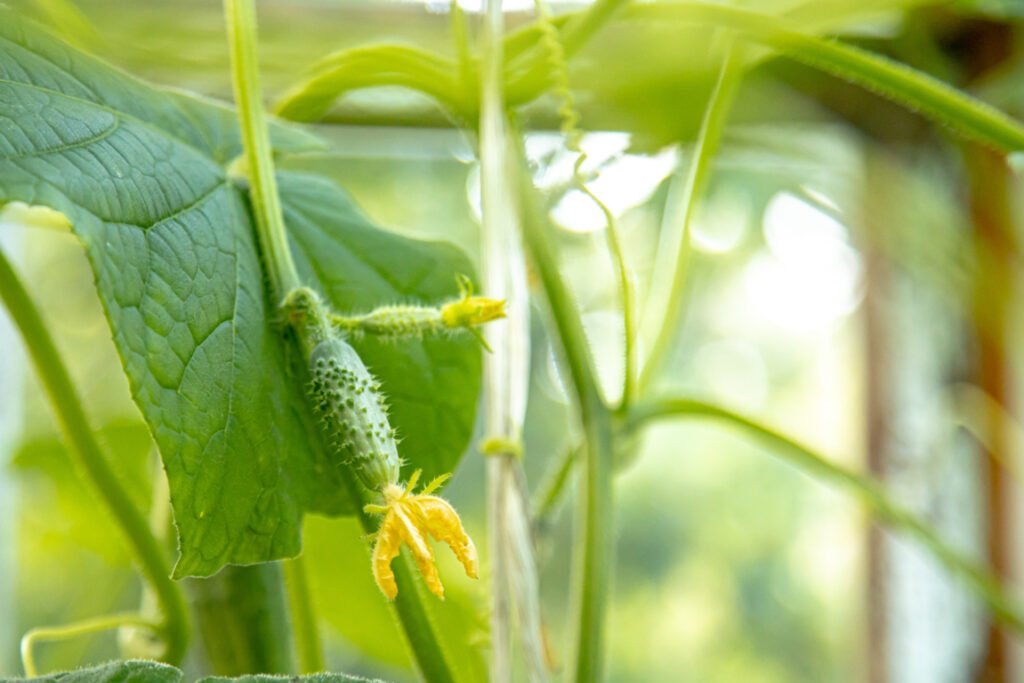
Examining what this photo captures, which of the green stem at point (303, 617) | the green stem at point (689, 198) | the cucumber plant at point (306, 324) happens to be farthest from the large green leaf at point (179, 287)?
the green stem at point (689, 198)

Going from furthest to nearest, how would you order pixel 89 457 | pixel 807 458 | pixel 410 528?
pixel 807 458 → pixel 89 457 → pixel 410 528

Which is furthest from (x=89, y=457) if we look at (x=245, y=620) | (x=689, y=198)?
(x=689, y=198)

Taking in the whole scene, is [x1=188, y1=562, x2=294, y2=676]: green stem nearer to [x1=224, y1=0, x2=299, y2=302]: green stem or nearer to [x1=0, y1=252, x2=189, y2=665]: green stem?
[x1=0, y1=252, x2=189, y2=665]: green stem

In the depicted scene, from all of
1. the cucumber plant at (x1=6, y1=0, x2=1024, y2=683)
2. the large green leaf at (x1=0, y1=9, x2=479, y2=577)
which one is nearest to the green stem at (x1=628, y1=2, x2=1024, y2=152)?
the cucumber plant at (x1=6, y1=0, x2=1024, y2=683)

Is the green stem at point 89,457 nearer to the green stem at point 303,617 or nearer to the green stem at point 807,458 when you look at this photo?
the green stem at point 303,617

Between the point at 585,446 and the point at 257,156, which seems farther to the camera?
the point at 585,446

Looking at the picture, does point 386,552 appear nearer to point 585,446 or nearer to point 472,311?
point 472,311

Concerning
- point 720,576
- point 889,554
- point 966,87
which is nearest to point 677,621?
point 720,576

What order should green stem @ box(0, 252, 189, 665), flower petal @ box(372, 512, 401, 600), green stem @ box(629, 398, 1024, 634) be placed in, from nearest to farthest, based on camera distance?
1. flower petal @ box(372, 512, 401, 600)
2. green stem @ box(0, 252, 189, 665)
3. green stem @ box(629, 398, 1024, 634)
